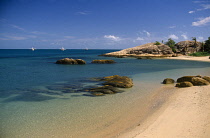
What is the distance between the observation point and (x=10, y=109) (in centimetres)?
1137

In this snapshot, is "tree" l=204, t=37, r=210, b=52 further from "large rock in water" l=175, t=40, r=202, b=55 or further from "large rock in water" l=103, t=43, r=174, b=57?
"large rock in water" l=103, t=43, r=174, b=57

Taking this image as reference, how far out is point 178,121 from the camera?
8.79 metres

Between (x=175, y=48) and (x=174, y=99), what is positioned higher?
(x=175, y=48)

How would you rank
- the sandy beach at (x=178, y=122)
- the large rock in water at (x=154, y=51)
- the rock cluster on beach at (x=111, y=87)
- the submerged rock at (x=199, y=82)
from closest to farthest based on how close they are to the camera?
the sandy beach at (x=178, y=122) → the rock cluster on beach at (x=111, y=87) → the submerged rock at (x=199, y=82) → the large rock in water at (x=154, y=51)

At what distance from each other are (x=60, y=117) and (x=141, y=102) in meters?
5.93

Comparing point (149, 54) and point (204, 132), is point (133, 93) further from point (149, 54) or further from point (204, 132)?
point (149, 54)

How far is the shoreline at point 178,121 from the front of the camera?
7492 millimetres

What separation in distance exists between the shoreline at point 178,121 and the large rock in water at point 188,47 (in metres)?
80.0

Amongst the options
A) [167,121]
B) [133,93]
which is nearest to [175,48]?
[133,93]

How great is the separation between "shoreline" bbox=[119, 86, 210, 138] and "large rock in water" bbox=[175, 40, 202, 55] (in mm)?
79957

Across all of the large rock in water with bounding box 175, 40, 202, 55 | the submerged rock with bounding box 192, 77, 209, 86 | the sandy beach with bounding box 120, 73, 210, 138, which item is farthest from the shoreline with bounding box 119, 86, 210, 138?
the large rock in water with bounding box 175, 40, 202, 55

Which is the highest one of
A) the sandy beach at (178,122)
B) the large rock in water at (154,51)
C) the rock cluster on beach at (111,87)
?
the large rock in water at (154,51)

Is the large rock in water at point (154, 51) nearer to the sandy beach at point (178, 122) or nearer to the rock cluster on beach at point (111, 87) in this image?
the rock cluster on beach at point (111, 87)

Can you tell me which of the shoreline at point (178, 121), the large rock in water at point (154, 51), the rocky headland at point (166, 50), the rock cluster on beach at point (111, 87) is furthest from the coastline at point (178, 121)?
the large rock in water at point (154, 51)
